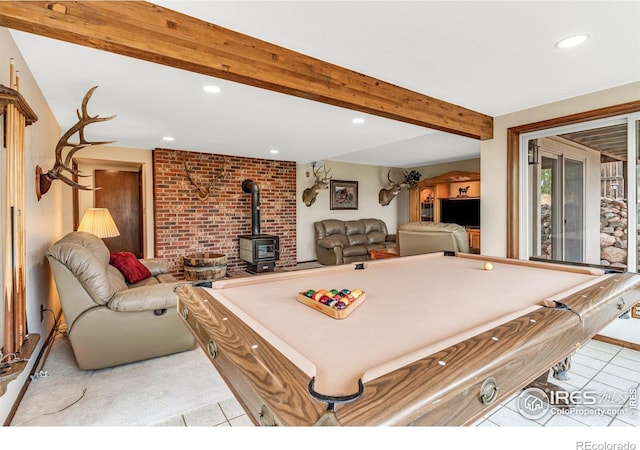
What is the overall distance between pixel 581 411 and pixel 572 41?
2308mm

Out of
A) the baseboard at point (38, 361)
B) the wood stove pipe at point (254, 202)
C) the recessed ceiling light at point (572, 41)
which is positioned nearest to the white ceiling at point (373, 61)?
the recessed ceiling light at point (572, 41)

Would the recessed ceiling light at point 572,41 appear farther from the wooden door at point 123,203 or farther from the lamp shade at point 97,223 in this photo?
the wooden door at point 123,203

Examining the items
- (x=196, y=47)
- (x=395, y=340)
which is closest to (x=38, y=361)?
(x=196, y=47)

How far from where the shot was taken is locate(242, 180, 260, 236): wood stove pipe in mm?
5867

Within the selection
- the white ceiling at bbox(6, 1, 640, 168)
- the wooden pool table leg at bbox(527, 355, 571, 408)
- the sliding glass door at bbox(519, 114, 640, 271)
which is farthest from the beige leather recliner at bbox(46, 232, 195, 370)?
the sliding glass door at bbox(519, 114, 640, 271)

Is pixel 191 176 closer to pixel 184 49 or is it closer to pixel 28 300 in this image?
pixel 28 300

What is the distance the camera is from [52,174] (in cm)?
268

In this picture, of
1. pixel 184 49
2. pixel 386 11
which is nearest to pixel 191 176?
pixel 184 49

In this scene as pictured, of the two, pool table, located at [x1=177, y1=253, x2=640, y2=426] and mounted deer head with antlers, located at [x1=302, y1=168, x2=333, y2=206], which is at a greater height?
mounted deer head with antlers, located at [x1=302, y1=168, x2=333, y2=206]

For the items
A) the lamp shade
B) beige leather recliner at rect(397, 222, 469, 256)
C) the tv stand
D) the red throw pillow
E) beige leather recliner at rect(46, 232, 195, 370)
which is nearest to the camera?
beige leather recliner at rect(46, 232, 195, 370)

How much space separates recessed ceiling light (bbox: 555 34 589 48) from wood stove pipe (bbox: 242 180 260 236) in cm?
474

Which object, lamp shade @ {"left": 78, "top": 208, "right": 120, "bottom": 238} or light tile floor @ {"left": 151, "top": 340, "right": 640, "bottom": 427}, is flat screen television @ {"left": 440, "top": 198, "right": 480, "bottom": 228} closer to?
light tile floor @ {"left": 151, "top": 340, "right": 640, "bottom": 427}

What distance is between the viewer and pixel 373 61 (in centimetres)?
231
